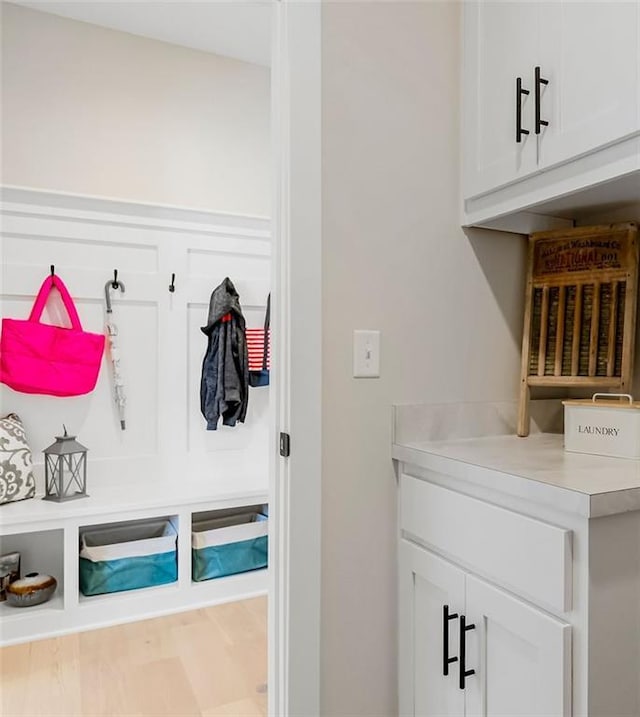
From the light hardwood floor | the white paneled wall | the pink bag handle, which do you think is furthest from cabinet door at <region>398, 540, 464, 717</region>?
the pink bag handle

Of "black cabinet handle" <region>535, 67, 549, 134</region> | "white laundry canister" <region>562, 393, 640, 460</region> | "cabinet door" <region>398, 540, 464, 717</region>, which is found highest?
"black cabinet handle" <region>535, 67, 549, 134</region>

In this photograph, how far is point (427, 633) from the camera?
129 centimetres

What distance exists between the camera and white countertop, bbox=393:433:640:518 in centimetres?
93

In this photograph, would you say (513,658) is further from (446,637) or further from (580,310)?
(580,310)

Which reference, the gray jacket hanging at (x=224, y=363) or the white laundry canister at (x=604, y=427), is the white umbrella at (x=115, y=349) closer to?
the gray jacket hanging at (x=224, y=363)

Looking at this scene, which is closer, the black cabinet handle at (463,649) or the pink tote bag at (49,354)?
the black cabinet handle at (463,649)

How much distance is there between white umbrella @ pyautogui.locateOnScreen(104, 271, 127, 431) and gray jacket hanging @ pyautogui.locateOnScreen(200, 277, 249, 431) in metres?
0.41

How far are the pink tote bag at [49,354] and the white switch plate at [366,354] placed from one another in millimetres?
1753

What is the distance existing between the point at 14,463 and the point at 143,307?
0.95 meters

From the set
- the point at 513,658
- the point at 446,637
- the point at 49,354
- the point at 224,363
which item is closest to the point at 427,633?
the point at 446,637

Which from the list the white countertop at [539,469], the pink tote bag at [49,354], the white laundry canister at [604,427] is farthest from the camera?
the pink tote bag at [49,354]

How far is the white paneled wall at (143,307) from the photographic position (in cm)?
259

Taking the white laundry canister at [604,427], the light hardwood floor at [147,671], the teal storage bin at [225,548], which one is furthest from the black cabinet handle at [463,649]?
the teal storage bin at [225,548]

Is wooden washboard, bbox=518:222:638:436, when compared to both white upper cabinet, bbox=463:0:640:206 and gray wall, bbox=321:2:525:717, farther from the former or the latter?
white upper cabinet, bbox=463:0:640:206
